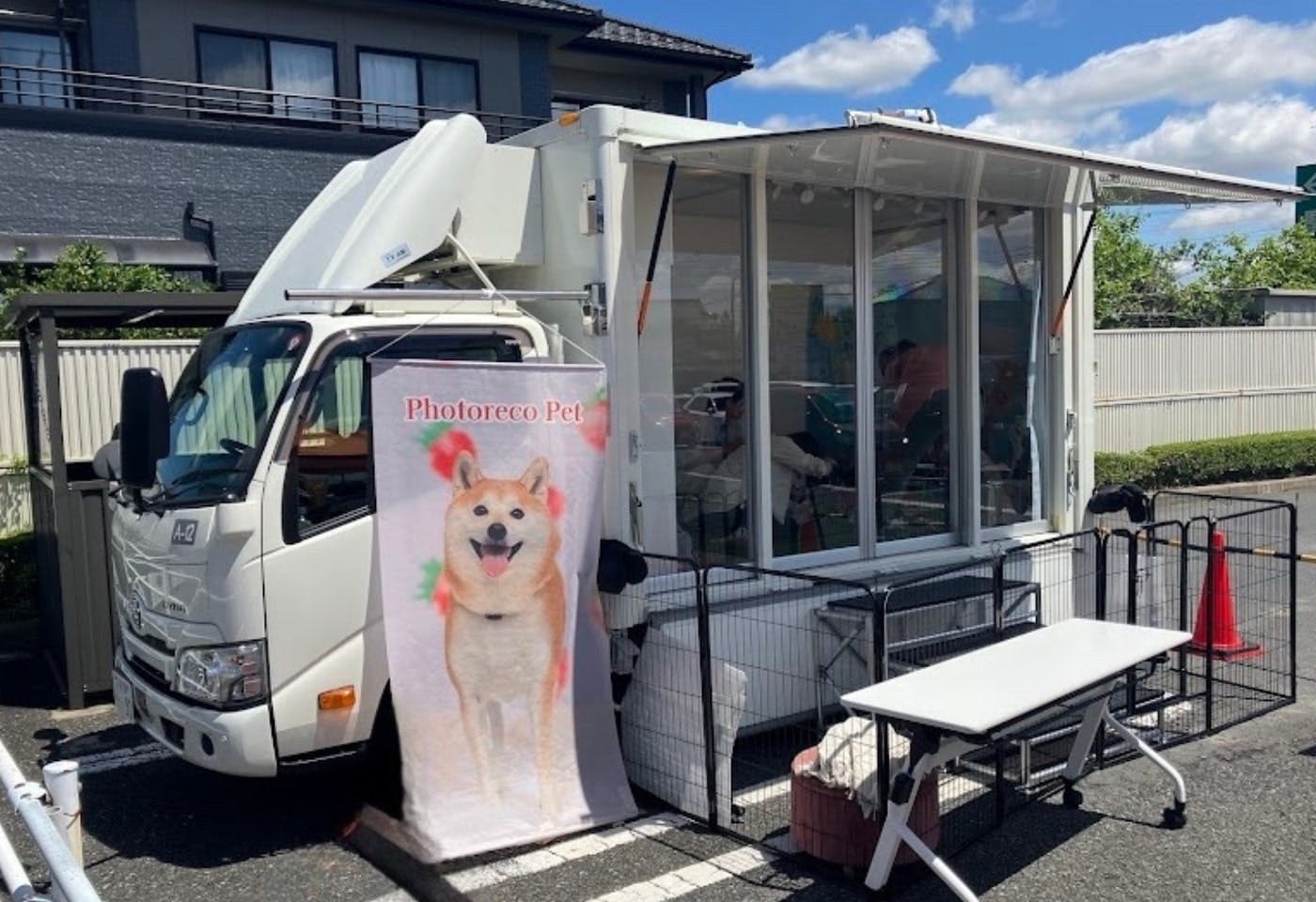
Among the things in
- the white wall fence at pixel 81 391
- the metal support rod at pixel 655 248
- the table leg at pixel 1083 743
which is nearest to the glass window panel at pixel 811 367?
the metal support rod at pixel 655 248

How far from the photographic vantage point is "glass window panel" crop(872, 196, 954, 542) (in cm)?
626

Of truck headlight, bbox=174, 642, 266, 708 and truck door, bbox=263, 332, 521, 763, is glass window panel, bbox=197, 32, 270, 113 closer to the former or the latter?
truck door, bbox=263, 332, 521, 763

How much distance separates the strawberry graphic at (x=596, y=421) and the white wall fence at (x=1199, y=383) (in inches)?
516

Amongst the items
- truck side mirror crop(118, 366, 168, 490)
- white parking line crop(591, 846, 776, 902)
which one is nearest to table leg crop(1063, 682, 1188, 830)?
white parking line crop(591, 846, 776, 902)

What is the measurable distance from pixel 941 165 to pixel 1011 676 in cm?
260

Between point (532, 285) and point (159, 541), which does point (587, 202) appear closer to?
point (532, 285)

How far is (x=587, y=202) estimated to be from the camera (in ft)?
16.9

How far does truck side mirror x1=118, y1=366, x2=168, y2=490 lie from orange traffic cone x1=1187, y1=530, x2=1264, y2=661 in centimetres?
511

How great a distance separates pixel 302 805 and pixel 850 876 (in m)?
2.56

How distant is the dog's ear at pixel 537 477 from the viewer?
4.86m

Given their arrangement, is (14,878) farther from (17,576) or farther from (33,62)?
(33,62)

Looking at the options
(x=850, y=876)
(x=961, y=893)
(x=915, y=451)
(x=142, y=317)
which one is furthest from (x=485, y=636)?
(x=142, y=317)

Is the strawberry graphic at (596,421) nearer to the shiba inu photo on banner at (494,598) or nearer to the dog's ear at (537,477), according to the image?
the shiba inu photo on banner at (494,598)

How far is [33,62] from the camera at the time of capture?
52.0 ft
